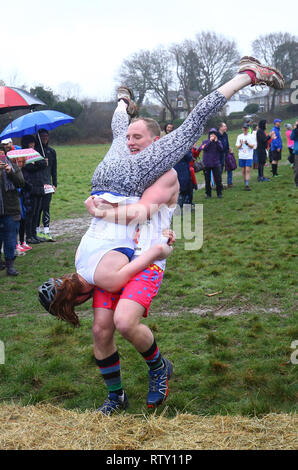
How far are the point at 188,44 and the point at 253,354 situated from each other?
53.9 meters

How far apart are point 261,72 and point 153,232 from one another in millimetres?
1354

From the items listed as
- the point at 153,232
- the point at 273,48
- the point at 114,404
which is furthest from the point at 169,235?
the point at 273,48

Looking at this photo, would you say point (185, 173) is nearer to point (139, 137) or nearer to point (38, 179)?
point (38, 179)

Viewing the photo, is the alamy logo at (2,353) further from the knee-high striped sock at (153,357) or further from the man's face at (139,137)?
the man's face at (139,137)

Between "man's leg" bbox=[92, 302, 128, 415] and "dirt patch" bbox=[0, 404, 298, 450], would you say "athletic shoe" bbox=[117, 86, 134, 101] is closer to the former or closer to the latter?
"man's leg" bbox=[92, 302, 128, 415]

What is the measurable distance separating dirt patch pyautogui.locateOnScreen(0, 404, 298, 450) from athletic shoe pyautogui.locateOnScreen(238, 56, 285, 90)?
7.53 feet

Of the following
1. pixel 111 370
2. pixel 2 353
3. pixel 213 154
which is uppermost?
pixel 213 154

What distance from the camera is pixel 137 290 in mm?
3346

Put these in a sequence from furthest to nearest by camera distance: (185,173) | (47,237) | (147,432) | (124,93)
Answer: (185,173) < (47,237) < (124,93) < (147,432)

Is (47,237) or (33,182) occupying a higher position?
(33,182)

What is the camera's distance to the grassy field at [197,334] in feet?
13.0

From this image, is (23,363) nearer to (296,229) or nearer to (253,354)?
(253,354)

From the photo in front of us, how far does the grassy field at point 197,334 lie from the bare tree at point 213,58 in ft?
153

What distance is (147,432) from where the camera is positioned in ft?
10.6
